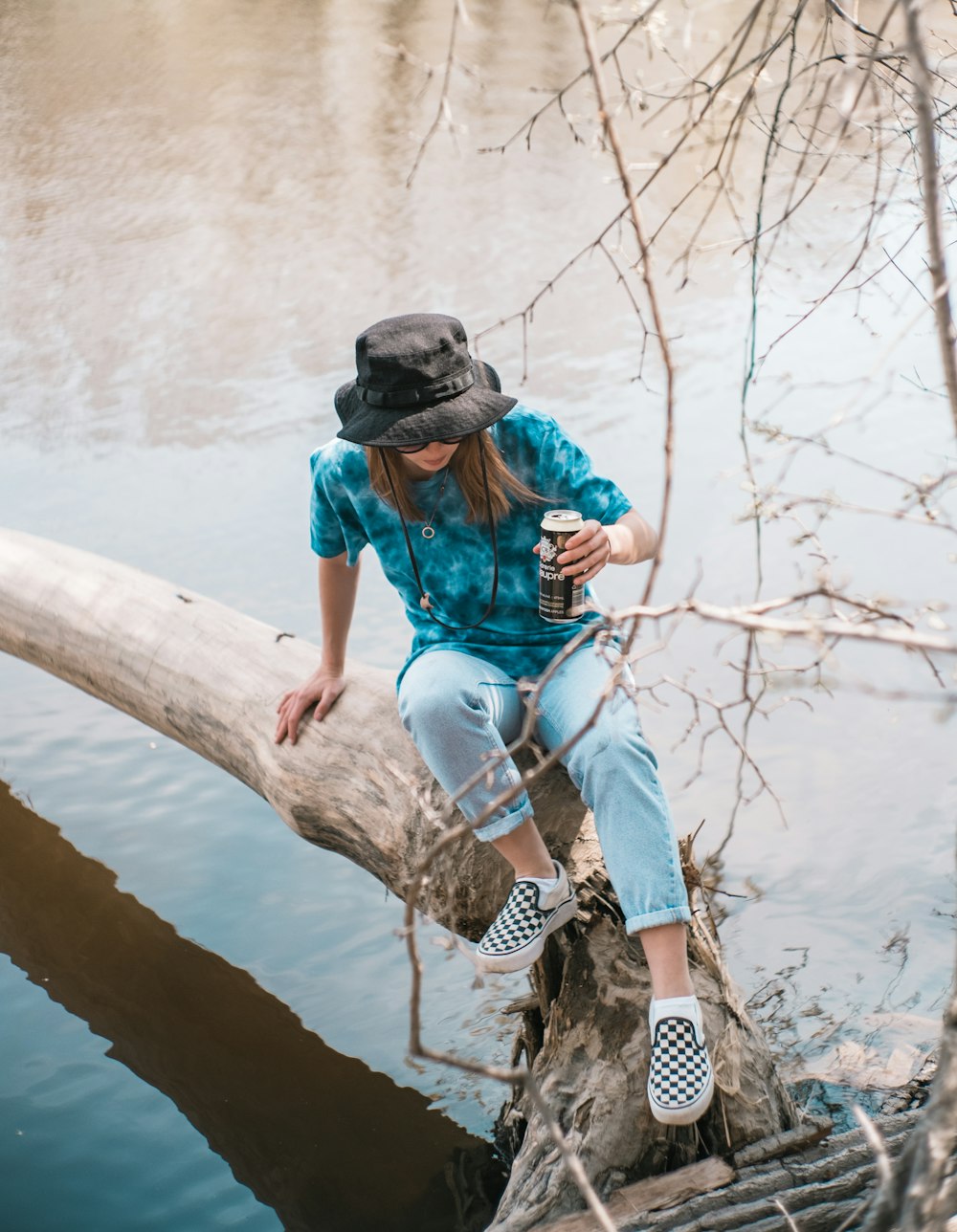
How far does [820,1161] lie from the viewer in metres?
2.14

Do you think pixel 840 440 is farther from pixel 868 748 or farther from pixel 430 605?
pixel 430 605

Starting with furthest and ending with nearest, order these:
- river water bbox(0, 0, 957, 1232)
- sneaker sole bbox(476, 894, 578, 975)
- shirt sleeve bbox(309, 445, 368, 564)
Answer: river water bbox(0, 0, 957, 1232) < shirt sleeve bbox(309, 445, 368, 564) < sneaker sole bbox(476, 894, 578, 975)

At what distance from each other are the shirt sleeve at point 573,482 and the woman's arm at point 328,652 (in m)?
0.51

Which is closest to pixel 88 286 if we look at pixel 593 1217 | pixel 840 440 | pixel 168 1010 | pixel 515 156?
pixel 515 156

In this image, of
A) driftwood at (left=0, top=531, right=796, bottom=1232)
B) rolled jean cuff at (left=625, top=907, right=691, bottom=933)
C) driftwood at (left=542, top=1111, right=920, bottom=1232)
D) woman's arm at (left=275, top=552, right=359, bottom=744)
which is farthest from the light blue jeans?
driftwood at (left=542, top=1111, right=920, bottom=1232)

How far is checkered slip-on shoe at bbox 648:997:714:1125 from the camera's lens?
A: 211cm

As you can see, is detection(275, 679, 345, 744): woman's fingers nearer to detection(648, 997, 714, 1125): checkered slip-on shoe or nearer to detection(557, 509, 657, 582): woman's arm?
detection(557, 509, 657, 582): woman's arm

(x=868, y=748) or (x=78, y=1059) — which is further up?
(x=868, y=748)

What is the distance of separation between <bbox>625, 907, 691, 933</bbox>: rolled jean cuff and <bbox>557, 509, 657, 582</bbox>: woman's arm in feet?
1.93

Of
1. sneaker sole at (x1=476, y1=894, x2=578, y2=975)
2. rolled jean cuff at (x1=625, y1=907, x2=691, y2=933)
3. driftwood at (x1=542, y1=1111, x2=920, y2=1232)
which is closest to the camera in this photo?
driftwood at (x1=542, y1=1111, x2=920, y2=1232)

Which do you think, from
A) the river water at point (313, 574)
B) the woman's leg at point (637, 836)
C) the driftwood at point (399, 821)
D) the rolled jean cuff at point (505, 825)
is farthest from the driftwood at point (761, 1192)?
the river water at point (313, 574)

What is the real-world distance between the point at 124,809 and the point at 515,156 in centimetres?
752

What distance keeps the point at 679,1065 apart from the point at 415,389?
1252mm

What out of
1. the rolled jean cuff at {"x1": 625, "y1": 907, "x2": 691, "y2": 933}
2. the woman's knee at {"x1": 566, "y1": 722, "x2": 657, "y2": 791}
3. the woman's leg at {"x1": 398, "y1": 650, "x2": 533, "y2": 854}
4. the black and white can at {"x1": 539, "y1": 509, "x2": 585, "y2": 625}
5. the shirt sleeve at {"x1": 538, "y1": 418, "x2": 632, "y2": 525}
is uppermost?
the shirt sleeve at {"x1": 538, "y1": 418, "x2": 632, "y2": 525}
